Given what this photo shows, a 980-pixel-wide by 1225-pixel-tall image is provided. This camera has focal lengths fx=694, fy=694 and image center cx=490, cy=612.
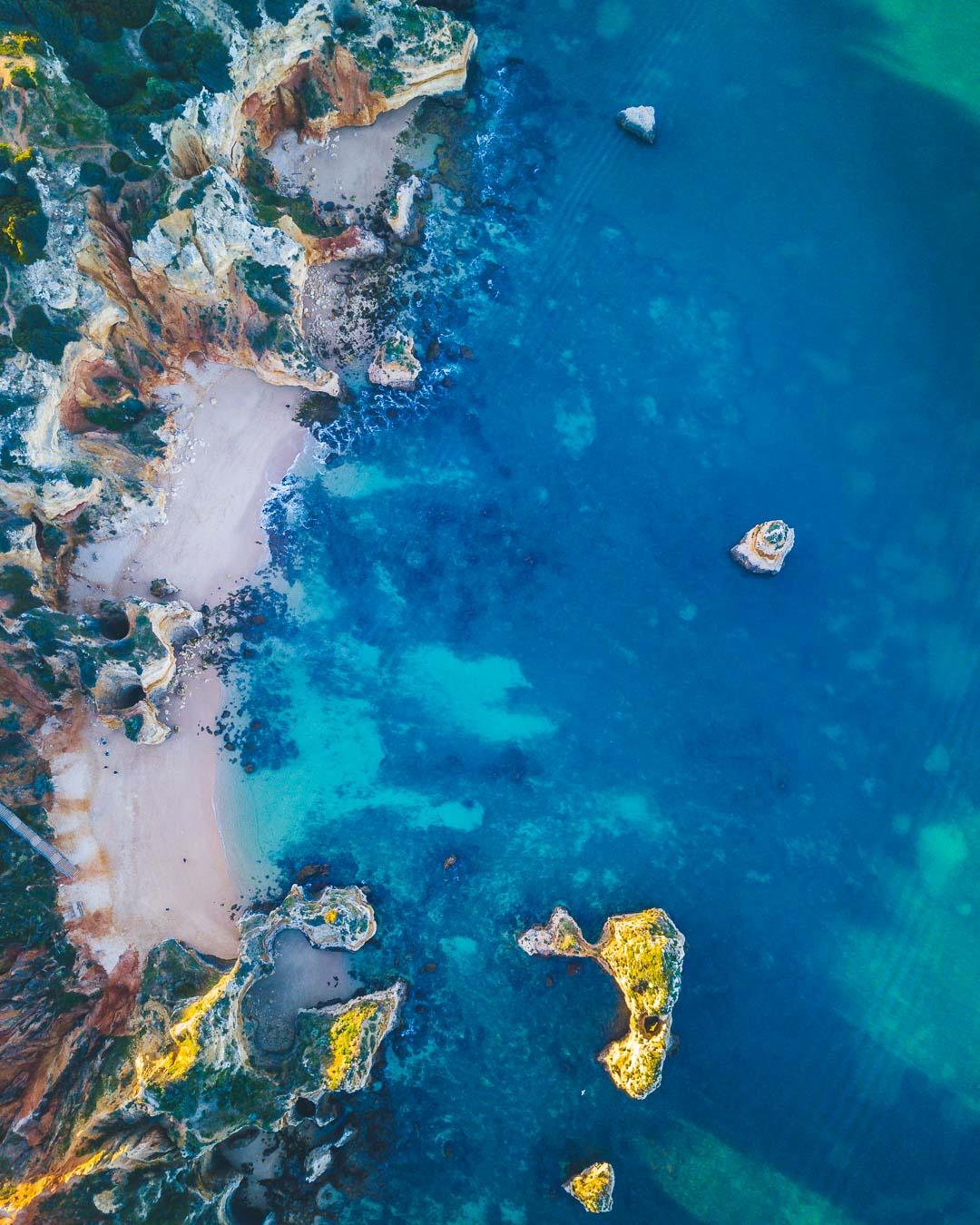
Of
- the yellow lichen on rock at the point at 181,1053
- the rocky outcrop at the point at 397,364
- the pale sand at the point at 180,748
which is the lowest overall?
the yellow lichen on rock at the point at 181,1053

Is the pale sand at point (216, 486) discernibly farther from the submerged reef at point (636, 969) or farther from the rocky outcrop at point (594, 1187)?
the rocky outcrop at point (594, 1187)

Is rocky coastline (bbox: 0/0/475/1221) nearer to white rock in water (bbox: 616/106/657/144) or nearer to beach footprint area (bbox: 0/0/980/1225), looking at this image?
beach footprint area (bbox: 0/0/980/1225)

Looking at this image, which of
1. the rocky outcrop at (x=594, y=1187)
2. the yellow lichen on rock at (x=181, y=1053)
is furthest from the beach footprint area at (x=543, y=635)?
the yellow lichen on rock at (x=181, y=1053)

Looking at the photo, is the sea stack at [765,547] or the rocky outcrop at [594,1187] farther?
the sea stack at [765,547]

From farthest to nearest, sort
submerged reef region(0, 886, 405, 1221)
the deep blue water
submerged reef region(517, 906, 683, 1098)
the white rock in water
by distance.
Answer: the white rock in water → the deep blue water → submerged reef region(517, 906, 683, 1098) → submerged reef region(0, 886, 405, 1221)

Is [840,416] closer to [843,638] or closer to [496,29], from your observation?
[843,638]

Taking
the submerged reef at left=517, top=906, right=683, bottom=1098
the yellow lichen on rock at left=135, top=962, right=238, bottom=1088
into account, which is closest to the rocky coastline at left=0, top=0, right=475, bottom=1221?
the yellow lichen on rock at left=135, top=962, right=238, bottom=1088

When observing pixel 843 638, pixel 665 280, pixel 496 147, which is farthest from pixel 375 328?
pixel 843 638
